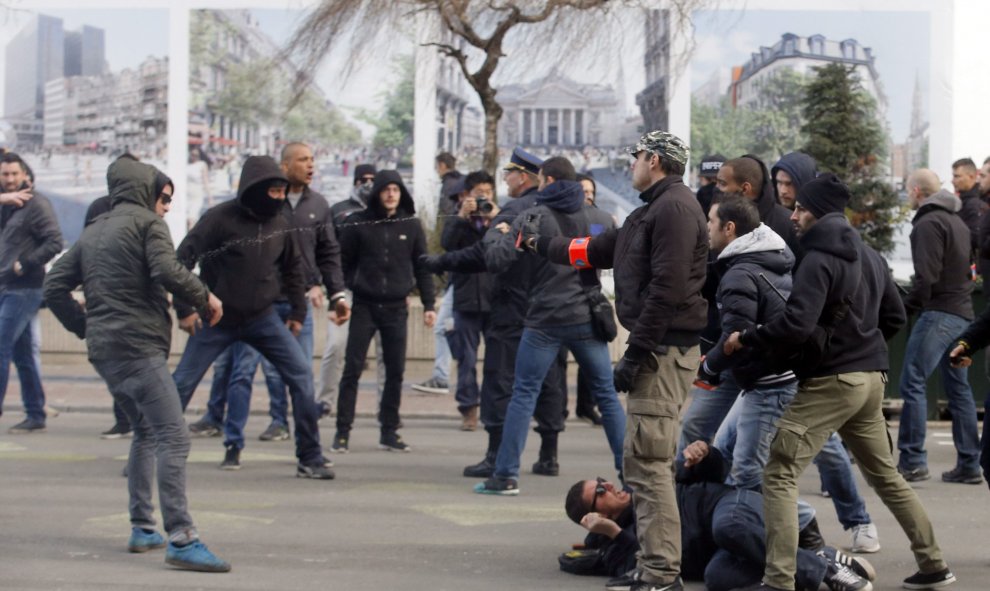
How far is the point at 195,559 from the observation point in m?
6.94

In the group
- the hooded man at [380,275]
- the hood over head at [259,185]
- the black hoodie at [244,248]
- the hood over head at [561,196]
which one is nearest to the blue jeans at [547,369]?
the hood over head at [561,196]

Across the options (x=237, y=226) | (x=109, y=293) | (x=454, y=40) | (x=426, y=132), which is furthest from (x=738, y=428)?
(x=426, y=132)

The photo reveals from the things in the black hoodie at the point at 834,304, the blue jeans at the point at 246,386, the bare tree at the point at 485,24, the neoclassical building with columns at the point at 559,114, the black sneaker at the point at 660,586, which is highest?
the bare tree at the point at 485,24

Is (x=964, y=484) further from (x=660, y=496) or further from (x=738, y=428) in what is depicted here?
(x=660, y=496)

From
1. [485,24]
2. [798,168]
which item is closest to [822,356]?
[798,168]

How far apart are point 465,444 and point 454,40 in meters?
9.13

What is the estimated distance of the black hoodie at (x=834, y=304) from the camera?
6.14m

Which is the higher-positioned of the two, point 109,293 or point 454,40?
point 454,40

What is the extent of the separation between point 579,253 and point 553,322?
1.79m

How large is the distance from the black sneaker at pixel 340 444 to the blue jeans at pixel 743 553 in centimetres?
461

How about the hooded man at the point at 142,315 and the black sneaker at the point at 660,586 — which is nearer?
the black sneaker at the point at 660,586

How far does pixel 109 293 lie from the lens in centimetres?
712

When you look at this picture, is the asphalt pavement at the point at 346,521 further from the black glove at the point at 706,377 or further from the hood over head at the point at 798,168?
the hood over head at the point at 798,168

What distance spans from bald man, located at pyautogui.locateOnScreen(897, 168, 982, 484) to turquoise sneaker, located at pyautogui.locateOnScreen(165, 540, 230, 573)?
4.63 meters
